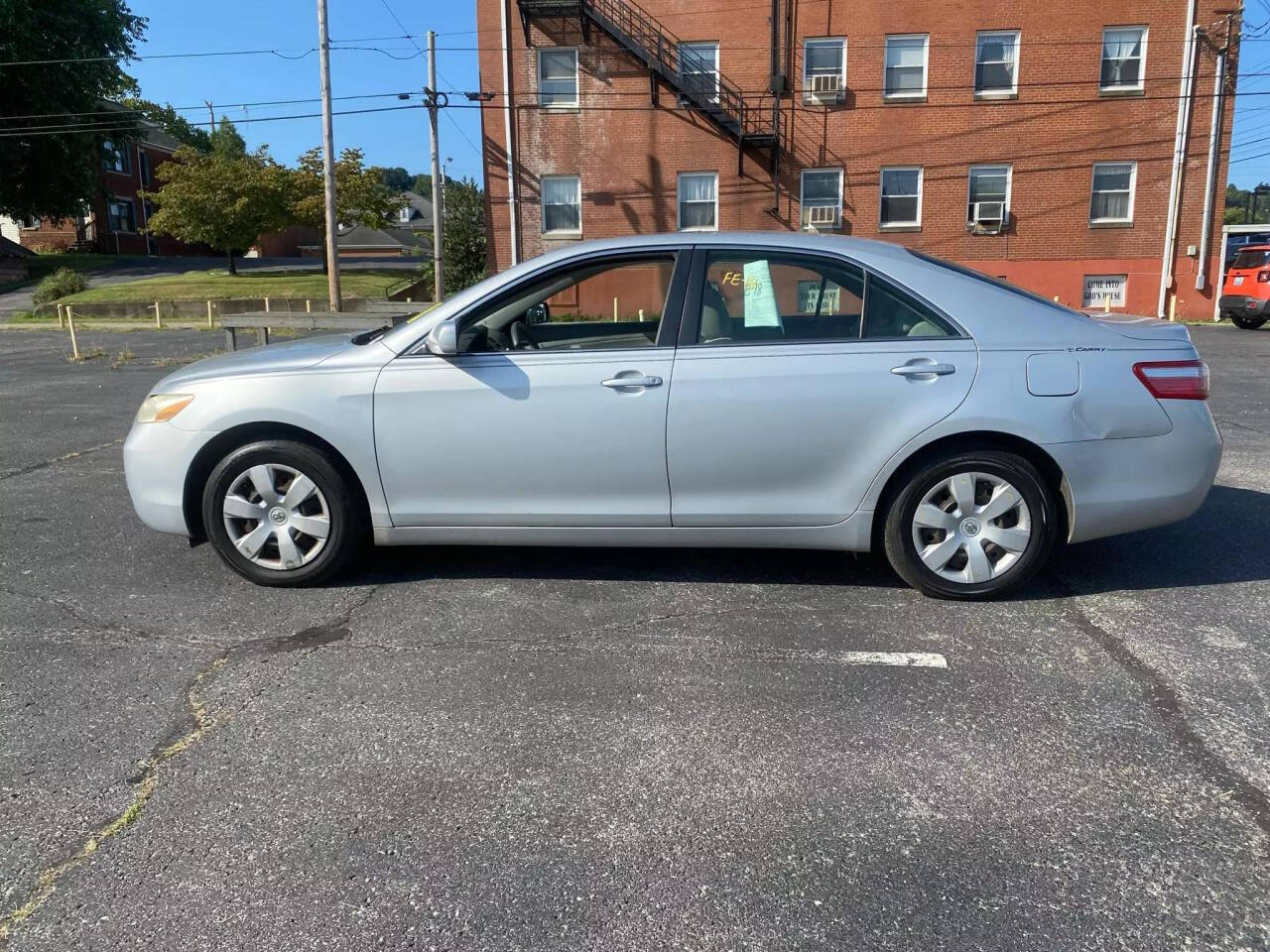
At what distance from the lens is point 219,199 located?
38562 mm

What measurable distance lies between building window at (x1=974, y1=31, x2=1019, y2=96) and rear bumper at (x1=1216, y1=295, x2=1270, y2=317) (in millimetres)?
7731

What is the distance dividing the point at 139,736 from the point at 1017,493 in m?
3.56

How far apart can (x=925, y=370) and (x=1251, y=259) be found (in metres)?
22.2

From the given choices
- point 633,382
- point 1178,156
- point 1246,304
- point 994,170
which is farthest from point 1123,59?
point 633,382

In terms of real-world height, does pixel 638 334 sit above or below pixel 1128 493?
above

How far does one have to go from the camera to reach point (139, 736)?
317 centimetres

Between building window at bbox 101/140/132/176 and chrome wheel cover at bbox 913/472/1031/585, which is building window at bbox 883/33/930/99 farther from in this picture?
building window at bbox 101/140/132/176

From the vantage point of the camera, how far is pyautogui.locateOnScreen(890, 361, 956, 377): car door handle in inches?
165

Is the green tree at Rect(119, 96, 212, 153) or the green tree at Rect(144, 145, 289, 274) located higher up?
the green tree at Rect(119, 96, 212, 153)

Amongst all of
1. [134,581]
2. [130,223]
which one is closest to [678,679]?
[134,581]

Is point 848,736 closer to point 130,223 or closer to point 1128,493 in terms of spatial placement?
point 1128,493

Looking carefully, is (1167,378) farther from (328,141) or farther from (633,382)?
(328,141)

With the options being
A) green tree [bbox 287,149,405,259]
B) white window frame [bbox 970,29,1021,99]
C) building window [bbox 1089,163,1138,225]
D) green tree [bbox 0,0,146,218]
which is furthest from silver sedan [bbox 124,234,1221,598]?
green tree [bbox 0,0,146,218]

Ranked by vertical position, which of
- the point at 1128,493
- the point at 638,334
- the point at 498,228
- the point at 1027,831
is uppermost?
the point at 498,228
